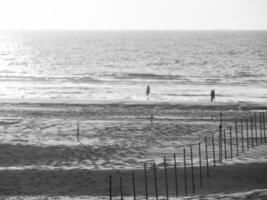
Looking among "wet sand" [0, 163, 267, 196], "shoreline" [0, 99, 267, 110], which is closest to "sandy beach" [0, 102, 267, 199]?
"wet sand" [0, 163, 267, 196]

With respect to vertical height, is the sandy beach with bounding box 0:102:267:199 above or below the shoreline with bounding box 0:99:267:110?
below

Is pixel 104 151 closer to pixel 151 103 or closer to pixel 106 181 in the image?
pixel 106 181

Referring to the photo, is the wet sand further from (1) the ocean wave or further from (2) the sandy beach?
(1) the ocean wave

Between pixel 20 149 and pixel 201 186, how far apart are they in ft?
32.2

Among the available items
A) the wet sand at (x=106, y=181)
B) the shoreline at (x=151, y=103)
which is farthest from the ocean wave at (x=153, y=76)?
the wet sand at (x=106, y=181)

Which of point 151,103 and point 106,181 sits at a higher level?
point 151,103

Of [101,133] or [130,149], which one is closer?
[130,149]

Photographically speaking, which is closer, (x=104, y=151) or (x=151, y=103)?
(x=104, y=151)

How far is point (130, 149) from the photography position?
24547mm

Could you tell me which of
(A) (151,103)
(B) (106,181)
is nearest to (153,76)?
(A) (151,103)

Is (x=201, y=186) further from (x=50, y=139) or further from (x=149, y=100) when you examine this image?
(x=149, y=100)

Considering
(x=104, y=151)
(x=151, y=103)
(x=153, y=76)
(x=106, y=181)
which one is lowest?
(x=106, y=181)

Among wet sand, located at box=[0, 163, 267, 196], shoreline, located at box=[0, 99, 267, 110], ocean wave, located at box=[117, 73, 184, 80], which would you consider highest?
ocean wave, located at box=[117, 73, 184, 80]

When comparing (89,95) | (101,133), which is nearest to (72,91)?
(89,95)
